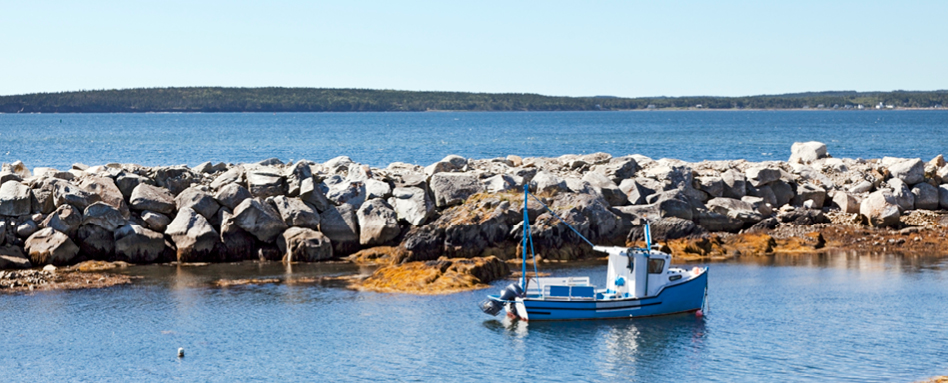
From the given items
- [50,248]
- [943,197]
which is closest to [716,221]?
[943,197]

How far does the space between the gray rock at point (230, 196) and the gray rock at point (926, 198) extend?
106 ft

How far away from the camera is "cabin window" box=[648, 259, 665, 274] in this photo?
29.8 m

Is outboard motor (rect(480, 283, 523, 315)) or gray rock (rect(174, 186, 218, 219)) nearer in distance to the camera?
outboard motor (rect(480, 283, 523, 315))

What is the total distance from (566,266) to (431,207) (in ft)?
23.4

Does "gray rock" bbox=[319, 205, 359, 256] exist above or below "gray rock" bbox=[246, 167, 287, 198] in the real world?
below

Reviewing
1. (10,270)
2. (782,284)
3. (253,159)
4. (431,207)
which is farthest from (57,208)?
(253,159)

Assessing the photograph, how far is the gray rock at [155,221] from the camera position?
38.8 m

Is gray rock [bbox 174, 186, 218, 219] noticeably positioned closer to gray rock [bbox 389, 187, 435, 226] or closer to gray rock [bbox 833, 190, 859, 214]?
gray rock [bbox 389, 187, 435, 226]

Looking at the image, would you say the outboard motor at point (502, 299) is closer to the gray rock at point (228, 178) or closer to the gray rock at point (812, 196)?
Result: the gray rock at point (228, 178)

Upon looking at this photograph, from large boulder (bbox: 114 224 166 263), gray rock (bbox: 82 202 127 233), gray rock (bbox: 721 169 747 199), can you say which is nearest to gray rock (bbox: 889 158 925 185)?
gray rock (bbox: 721 169 747 199)

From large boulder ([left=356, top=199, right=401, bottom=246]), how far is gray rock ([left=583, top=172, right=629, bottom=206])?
32.4ft

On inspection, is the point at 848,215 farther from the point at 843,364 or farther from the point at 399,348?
the point at 399,348

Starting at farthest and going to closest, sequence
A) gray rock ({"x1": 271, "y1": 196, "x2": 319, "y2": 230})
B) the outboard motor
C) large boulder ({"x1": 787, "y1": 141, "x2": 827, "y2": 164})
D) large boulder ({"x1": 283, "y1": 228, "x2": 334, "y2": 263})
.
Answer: large boulder ({"x1": 787, "y1": 141, "x2": 827, "y2": 164}) < gray rock ({"x1": 271, "y1": 196, "x2": 319, "y2": 230}) < large boulder ({"x1": 283, "y1": 228, "x2": 334, "y2": 263}) < the outboard motor

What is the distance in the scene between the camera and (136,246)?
37.7 m
